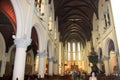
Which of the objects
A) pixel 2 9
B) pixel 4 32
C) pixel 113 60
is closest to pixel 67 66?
pixel 113 60

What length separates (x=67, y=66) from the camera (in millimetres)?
41562

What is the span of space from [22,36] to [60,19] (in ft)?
62.4

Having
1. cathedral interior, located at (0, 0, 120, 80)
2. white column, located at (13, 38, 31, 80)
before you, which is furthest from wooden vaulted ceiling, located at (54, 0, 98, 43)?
white column, located at (13, 38, 31, 80)

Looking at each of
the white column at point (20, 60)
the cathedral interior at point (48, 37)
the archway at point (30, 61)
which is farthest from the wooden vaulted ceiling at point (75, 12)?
the white column at point (20, 60)

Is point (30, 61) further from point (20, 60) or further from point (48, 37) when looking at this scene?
point (20, 60)

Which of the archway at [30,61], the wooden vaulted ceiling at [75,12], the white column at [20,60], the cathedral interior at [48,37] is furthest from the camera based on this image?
the wooden vaulted ceiling at [75,12]

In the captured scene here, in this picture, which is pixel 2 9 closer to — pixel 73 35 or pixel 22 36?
pixel 22 36

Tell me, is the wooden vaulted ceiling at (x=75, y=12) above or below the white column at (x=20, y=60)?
above

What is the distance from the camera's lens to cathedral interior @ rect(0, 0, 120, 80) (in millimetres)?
9586

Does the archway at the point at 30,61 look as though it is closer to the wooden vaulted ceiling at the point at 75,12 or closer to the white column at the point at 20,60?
the wooden vaulted ceiling at the point at 75,12

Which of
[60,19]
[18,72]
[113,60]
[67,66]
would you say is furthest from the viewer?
[67,66]

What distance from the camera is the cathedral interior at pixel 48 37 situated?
959cm

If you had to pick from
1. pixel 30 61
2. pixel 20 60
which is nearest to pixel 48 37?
pixel 30 61

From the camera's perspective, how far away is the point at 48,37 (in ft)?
55.4
